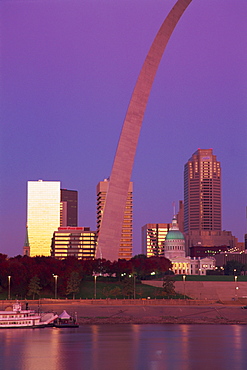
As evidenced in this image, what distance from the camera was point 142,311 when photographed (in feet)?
327

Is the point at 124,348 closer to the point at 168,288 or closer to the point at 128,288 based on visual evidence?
the point at 128,288

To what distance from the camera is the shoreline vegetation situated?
94125 mm

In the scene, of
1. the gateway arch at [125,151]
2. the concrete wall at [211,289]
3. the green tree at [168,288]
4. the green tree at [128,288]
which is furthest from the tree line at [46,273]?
the concrete wall at [211,289]

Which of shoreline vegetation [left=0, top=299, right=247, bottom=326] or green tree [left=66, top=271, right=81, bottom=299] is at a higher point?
green tree [left=66, top=271, right=81, bottom=299]

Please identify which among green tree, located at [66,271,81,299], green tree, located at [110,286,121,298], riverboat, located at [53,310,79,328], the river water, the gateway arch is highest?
the gateway arch

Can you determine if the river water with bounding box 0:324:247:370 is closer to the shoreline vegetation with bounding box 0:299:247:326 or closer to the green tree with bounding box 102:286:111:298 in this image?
the shoreline vegetation with bounding box 0:299:247:326

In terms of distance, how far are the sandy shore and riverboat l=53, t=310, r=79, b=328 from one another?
2.59 m

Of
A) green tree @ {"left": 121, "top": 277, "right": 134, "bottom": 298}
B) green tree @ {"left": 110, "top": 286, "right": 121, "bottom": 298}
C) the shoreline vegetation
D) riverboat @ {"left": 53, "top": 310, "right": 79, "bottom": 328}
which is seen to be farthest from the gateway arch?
riverboat @ {"left": 53, "top": 310, "right": 79, "bottom": 328}

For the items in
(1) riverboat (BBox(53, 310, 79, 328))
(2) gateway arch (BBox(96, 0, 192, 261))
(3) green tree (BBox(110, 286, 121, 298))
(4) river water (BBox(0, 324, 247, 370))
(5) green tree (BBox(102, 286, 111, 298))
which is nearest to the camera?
(4) river water (BBox(0, 324, 247, 370))

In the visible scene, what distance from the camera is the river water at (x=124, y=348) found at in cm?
5394

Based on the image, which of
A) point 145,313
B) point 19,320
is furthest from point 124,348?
point 145,313

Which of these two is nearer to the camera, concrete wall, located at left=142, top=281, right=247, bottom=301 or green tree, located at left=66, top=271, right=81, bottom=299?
green tree, located at left=66, top=271, right=81, bottom=299

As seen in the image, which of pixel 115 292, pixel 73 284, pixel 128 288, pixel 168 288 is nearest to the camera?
pixel 73 284

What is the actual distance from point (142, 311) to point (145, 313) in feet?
3.32
